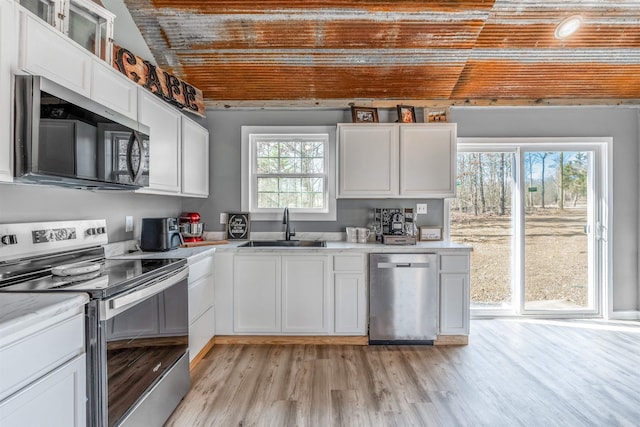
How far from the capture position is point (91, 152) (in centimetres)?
162

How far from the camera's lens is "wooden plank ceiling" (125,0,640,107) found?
263 cm

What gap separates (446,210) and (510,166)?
0.89 metres

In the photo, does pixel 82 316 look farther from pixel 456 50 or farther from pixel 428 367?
pixel 456 50

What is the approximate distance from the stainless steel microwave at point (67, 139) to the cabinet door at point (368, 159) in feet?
6.10

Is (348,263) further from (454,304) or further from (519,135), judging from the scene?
(519,135)

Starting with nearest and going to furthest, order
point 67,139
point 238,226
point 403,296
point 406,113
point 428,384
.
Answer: point 67,139 < point 428,384 < point 403,296 < point 406,113 < point 238,226

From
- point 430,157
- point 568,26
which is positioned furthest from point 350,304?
point 568,26

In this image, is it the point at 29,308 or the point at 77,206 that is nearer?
the point at 29,308

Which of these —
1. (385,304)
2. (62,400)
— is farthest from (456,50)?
(62,400)

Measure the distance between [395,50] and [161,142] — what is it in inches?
83.7

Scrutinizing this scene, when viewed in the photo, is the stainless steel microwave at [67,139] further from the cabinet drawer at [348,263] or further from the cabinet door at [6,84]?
the cabinet drawer at [348,263]

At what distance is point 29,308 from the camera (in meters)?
1.11

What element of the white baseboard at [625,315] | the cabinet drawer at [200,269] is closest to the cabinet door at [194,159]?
the cabinet drawer at [200,269]

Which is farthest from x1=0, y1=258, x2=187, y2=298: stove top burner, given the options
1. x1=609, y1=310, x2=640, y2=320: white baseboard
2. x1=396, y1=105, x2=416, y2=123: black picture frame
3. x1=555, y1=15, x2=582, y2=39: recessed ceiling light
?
x1=609, y1=310, x2=640, y2=320: white baseboard
